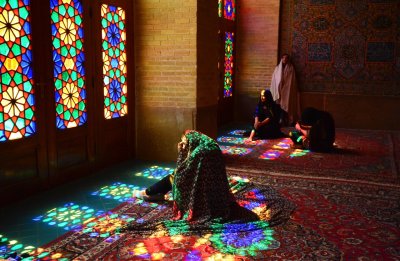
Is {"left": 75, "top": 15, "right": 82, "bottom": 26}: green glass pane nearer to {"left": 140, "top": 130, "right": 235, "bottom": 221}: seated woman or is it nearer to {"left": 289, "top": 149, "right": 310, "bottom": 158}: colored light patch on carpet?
{"left": 140, "top": 130, "right": 235, "bottom": 221}: seated woman

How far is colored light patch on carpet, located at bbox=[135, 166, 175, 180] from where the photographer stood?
5133mm

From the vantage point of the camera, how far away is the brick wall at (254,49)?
946 centimetres

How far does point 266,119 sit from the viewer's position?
24.6 feet

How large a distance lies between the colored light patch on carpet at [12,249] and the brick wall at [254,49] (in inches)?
287

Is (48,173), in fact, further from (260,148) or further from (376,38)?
(376,38)

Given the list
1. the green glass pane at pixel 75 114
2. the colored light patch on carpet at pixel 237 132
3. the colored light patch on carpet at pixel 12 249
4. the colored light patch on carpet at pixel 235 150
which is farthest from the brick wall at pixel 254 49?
the colored light patch on carpet at pixel 12 249

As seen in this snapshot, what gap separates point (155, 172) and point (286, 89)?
485 centimetres

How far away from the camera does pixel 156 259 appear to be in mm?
2938

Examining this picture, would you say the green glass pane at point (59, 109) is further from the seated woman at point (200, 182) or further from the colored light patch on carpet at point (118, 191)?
the seated woman at point (200, 182)

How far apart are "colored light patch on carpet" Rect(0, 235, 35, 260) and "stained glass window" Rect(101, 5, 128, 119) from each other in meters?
2.48

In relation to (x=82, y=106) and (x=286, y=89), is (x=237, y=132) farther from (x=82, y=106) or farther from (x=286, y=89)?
(x=82, y=106)

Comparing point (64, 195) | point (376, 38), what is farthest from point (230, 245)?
point (376, 38)

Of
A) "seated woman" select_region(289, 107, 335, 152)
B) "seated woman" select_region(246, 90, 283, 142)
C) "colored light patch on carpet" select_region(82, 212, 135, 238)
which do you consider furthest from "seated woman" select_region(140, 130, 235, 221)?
"seated woman" select_region(246, 90, 283, 142)

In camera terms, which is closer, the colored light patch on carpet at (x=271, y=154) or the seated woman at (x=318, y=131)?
the colored light patch on carpet at (x=271, y=154)
